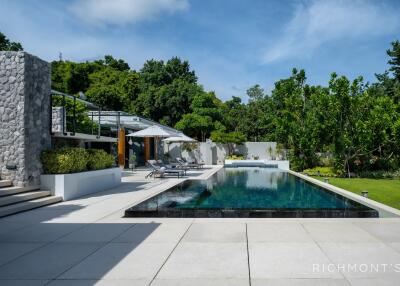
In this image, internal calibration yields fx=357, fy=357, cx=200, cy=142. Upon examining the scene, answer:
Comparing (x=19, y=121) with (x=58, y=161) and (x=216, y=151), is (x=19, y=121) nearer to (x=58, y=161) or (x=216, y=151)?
(x=58, y=161)

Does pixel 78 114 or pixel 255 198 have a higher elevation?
pixel 78 114

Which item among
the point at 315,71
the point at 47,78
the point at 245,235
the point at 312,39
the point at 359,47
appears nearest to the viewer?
the point at 245,235

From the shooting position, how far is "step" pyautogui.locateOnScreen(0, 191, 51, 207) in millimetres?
9180

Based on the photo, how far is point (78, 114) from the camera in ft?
49.2

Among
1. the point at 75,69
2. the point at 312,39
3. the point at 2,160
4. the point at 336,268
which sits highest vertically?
the point at 75,69

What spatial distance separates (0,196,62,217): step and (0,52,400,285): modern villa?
4cm

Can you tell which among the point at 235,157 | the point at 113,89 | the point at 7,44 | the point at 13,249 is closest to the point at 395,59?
the point at 235,157

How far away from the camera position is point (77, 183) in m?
11.8

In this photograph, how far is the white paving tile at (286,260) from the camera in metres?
4.38

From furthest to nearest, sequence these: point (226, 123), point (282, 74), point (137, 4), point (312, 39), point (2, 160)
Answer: point (226, 123) → point (282, 74) → point (312, 39) → point (137, 4) → point (2, 160)

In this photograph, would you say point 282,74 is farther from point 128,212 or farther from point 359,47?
point 128,212

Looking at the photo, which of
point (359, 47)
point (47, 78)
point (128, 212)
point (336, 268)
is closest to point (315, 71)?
point (359, 47)

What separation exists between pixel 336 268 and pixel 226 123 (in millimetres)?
37320

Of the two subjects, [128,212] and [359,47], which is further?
[359,47]
